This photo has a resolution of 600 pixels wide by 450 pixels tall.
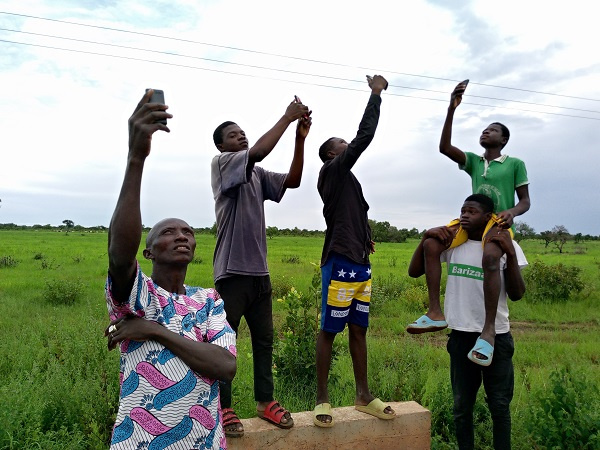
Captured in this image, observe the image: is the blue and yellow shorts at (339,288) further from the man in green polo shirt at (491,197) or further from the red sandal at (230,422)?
the red sandal at (230,422)

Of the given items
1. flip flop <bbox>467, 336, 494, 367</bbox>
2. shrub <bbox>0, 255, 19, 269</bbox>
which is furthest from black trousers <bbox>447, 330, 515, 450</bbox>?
shrub <bbox>0, 255, 19, 269</bbox>

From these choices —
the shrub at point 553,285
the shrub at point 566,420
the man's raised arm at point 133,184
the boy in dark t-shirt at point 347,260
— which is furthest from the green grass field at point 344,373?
the man's raised arm at point 133,184

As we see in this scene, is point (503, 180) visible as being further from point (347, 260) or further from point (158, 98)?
point (158, 98)

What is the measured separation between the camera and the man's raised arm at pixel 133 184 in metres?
1.56

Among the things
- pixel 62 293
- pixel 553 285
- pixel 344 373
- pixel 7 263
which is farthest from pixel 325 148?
pixel 7 263

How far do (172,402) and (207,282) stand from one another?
10879 mm

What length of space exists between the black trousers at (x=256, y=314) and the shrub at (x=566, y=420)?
1.86 metres

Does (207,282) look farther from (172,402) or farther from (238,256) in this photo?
(172,402)

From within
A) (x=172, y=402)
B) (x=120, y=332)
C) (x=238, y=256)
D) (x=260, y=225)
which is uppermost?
(x=260, y=225)

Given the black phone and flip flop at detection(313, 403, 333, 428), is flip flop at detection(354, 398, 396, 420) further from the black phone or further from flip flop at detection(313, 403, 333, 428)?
the black phone

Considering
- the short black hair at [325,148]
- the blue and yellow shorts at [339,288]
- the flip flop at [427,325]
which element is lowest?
the flip flop at [427,325]

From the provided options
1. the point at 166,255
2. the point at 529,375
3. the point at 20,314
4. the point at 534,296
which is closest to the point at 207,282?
the point at 20,314

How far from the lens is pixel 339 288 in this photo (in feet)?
10.9

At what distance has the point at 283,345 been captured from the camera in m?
4.85
